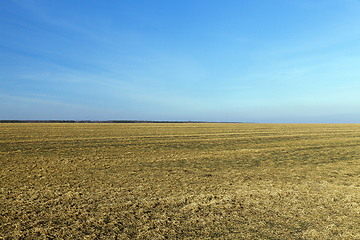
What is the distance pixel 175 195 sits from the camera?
20.3ft

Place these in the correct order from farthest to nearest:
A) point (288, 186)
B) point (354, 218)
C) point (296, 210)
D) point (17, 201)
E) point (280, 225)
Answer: point (288, 186) < point (17, 201) < point (296, 210) < point (354, 218) < point (280, 225)

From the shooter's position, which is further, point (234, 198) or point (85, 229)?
point (234, 198)

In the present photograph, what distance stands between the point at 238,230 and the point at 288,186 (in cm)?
358

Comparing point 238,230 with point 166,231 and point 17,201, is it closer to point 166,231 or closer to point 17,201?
point 166,231

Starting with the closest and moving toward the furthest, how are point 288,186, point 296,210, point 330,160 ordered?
1. point 296,210
2. point 288,186
3. point 330,160

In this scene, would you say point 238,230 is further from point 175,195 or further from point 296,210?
point 175,195

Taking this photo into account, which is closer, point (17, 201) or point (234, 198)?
point (17, 201)

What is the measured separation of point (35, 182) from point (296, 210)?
728 cm

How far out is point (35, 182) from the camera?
24.2ft

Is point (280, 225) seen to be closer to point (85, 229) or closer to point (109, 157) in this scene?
point (85, 229)

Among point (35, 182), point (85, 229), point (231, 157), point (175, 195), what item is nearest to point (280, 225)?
point (175, 195)

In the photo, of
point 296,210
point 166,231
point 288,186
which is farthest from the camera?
point 288,186

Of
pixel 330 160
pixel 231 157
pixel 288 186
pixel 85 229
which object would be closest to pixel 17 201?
pixel 85 229

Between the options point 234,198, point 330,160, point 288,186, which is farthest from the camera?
point 330,160
